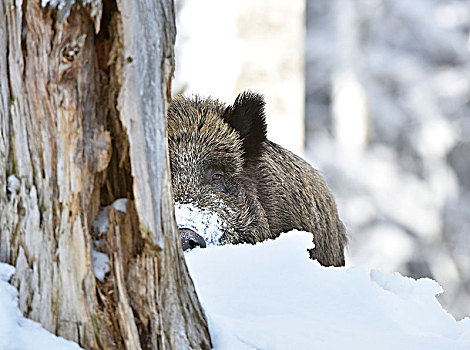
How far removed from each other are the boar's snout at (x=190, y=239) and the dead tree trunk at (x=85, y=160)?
1.53 meters

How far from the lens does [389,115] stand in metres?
10.5

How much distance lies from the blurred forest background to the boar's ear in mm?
5024

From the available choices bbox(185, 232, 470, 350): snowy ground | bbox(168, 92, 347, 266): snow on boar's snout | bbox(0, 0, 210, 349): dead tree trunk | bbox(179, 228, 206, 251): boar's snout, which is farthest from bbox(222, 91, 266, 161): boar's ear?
bbox(0, 0, 210, 349): dead tree trunk

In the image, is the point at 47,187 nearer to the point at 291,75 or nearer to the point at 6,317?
the point at 6,317

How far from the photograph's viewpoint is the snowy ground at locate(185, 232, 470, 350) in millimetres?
1742

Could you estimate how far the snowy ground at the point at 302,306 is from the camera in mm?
1742

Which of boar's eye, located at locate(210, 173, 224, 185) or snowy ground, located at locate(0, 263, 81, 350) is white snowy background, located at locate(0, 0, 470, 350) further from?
snowy ground, located at locate(0, 263, 81, 350)

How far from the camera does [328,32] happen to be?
10.6 metres

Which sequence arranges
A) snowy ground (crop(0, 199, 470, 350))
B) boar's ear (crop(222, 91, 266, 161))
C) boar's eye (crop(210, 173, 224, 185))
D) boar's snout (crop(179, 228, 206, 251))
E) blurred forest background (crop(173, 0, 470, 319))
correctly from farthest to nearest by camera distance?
blurred forest background (crop(173, 0, 470, 319)) < boar's ear (crop(222, 91, 266, 161)) < boar's eye (crop(210, 173, 224, 185)) < boar's snout (crop(179, 228, 206, 251)) < snowy ground (crop(0, 199, 470, 350))

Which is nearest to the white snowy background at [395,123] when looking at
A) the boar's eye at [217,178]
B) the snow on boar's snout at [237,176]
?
the snow on boar's snout at [237,176]

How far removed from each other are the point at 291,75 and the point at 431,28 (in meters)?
2.54

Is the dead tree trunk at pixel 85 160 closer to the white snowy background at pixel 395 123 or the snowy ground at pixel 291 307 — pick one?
the snowy ground at pixel 291 307


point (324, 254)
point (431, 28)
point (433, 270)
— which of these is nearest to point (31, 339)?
point (324, 254)

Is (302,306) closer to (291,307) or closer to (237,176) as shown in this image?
(291,307)
